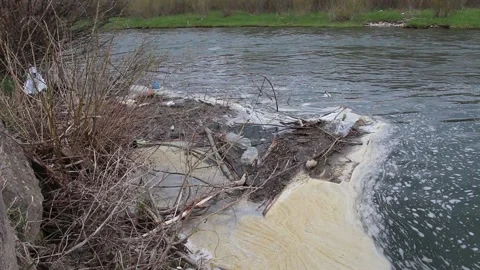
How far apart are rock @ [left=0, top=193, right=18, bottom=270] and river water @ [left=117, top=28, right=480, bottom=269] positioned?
3546mm

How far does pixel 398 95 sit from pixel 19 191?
28.5 ft

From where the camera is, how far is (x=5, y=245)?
2.42 metres

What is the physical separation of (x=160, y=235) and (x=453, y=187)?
3.86 meters

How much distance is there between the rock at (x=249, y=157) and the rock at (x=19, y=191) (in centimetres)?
318

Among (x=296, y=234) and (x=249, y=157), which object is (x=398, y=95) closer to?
(x=249, y=157)

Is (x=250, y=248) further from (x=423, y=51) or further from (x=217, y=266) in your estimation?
(x=423, y=51)

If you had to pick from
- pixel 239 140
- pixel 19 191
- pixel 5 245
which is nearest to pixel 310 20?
pixel 239 140

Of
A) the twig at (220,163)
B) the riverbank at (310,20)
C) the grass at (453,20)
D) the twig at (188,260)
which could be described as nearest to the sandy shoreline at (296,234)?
the twig at (188,260)

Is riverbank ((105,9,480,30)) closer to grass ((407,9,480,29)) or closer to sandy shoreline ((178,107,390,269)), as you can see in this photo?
grass ((407,9,480,29))

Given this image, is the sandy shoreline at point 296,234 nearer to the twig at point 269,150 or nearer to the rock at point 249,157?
the twig at point 269,150

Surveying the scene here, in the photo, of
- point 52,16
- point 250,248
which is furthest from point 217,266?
point 52,16

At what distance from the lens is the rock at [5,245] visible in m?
2.36

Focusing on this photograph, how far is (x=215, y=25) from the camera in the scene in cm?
2905

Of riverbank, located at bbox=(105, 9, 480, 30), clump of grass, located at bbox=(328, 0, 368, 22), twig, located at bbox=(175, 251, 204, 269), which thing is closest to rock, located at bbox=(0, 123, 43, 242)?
twig, located at bbox=(175, 251, 204, 269)
